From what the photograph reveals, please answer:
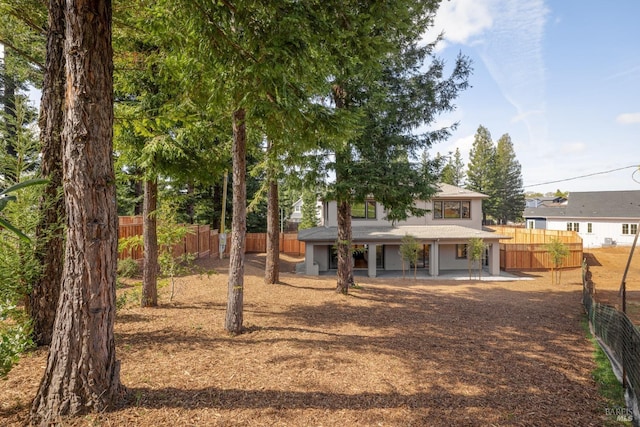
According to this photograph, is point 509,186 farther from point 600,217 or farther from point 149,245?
point 149,245

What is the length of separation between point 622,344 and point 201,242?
18528 mm

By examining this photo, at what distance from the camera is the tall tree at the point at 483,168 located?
141 feet

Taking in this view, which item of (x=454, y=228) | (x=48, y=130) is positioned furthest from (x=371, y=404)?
(x=454, y=228)

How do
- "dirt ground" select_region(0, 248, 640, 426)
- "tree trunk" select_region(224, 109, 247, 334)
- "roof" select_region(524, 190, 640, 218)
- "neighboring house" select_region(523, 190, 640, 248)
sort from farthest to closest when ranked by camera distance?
"roof" select_region(524, 190, 640, 218)
"neighboring house" select_region(523, 190, 640, 248)
"tree trunk" select_region(224, 109, 247, 334)
"dirt ground" select_region(0, 248, 640, 426)

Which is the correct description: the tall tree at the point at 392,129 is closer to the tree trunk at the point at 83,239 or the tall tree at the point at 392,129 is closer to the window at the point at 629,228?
the tree trunk at the point at 83,239

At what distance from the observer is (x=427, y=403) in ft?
13.3

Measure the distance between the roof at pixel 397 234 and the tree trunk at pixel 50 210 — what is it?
12863mm

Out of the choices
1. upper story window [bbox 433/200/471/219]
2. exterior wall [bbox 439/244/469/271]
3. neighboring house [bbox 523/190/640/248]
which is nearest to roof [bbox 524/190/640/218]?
neighboring house [bbox 523/190/640/248]

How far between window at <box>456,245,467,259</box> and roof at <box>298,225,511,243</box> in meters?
1.16

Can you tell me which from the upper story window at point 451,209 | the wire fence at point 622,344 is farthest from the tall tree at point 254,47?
the upper story window at point 451,209

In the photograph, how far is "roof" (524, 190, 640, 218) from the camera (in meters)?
31.2

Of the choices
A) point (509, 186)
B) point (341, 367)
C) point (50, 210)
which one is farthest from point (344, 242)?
point (509, 186)

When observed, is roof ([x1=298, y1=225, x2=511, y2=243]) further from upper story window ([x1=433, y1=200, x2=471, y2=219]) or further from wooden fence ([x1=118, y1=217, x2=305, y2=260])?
wooden fence ([x1=118, y1=217, x2=305, y2=260])

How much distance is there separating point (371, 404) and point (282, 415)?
1.17 metres
